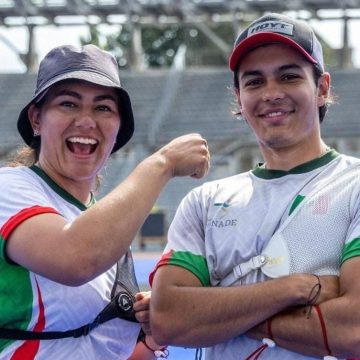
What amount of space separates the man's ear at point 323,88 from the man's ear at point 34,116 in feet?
2.86

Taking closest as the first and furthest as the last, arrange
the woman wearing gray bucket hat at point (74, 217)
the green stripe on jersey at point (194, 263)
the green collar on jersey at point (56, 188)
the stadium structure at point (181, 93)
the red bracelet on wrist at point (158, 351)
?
1. the woman wearing gray bucket hat at point (74, 217)
2. the green stripe on jersey at point (194, 263)
3. the green collar on jersey at point (56, 188)
4. the red bracelet on wrist at point (158, 351)
5. the stadium structure at point (181, 93)

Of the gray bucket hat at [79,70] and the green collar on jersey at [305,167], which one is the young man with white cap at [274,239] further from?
the gray bucket hat at [79,70]

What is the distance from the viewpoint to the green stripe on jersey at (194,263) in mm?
2533

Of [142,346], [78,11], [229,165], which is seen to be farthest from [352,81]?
[142,346]

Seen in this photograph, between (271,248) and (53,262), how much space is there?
1.97 ft

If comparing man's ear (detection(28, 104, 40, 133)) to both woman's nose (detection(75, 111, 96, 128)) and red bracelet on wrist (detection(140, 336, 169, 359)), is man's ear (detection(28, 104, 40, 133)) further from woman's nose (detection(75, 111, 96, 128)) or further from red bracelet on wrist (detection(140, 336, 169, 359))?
red bracelet on wrist (detection(140, 336, 169, 359))

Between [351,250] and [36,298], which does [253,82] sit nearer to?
[351,250]

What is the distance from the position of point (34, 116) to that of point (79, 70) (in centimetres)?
25

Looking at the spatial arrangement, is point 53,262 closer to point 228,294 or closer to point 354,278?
point 228,294

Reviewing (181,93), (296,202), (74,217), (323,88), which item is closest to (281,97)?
(323,88)

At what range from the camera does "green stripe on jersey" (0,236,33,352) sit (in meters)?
2.45

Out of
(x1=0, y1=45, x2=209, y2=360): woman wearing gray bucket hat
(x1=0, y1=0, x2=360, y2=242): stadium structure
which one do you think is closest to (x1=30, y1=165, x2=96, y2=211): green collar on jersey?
(x1=0, y1=45, x2=209, y2=360): woman wearing gray bucket hat

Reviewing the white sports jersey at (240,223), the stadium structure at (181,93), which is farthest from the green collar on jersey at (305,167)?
the stadium structure at (181,93)

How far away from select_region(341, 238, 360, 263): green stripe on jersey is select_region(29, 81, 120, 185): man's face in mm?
815
